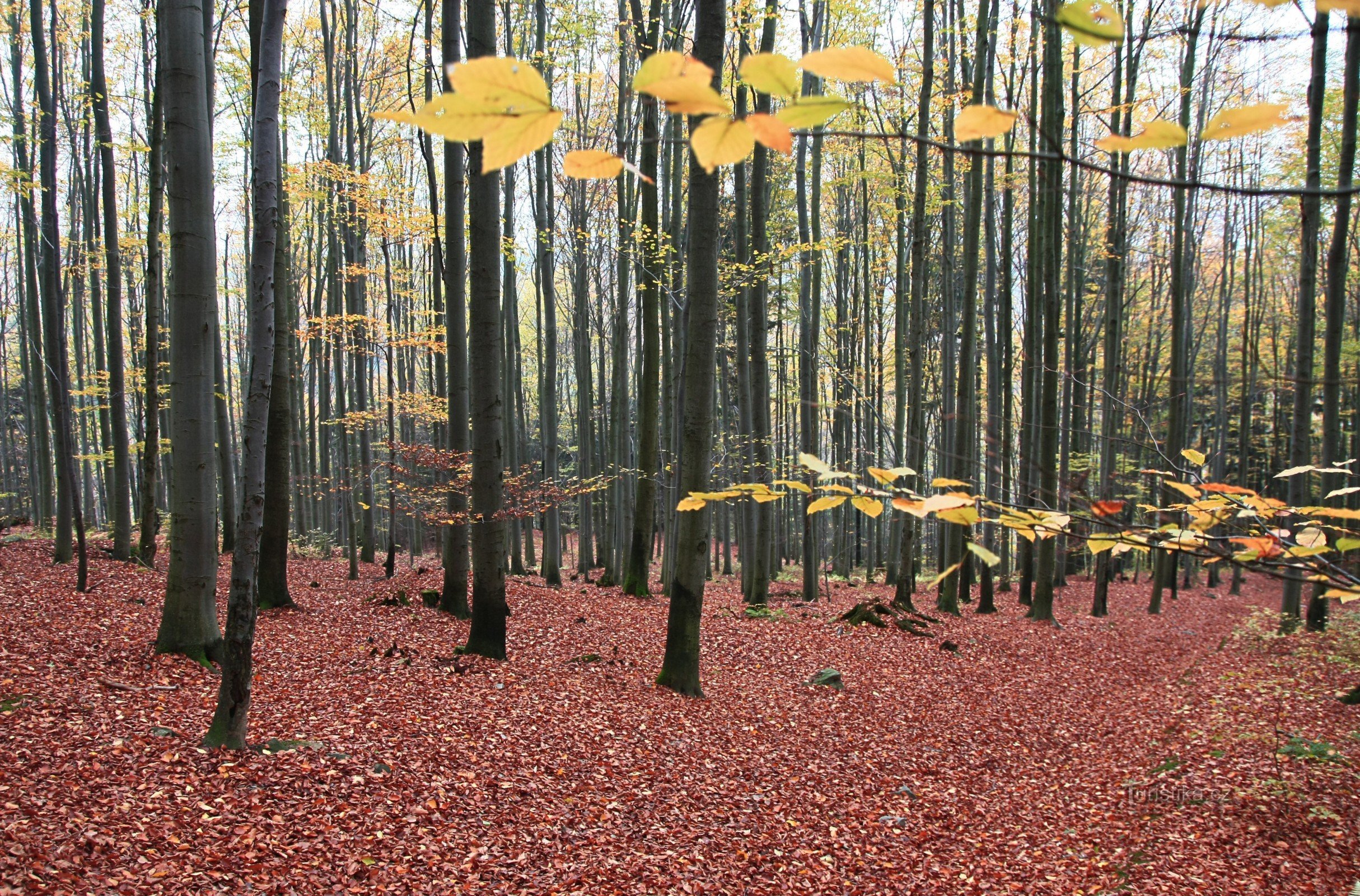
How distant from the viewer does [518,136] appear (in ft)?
2.55

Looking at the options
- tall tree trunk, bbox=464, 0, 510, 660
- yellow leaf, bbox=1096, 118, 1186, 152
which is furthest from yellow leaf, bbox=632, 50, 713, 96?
tall tree trunk, bbox=464, 0, 510, 660

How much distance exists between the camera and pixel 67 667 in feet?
15.4

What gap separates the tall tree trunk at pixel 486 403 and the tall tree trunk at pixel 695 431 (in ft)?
5.32

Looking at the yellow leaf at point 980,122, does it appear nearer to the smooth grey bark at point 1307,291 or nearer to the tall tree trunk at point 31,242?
the smooth grey bark at point 1307,291

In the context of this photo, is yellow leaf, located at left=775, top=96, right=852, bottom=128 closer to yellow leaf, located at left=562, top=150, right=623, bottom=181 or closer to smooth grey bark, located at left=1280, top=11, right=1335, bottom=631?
yellow leaf, located at left=562, top=150, right=623, bottom=181

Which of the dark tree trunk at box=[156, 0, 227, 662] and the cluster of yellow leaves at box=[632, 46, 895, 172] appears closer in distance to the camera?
the cluster of yellow leaves at box=[632, 46, 895, 172]

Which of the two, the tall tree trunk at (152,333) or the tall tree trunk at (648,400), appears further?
the tall tree trunk at (648,400)

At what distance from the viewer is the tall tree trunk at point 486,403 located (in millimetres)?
6254

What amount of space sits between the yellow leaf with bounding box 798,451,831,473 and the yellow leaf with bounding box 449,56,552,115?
2.44 ft

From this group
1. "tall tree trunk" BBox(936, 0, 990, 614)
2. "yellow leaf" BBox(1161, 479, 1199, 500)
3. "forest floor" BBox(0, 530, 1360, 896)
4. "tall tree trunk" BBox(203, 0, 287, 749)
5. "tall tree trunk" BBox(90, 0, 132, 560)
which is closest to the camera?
"yellow leaf" BBox(1161, 479, 1199, 500)

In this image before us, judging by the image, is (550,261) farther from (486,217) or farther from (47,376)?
(47,376)

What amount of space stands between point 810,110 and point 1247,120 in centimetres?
54

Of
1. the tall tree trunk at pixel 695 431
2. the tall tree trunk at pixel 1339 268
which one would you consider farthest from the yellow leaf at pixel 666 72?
the tall tree trunk at pixel 1339 268

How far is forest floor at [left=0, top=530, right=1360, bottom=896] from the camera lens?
341 centimetres
